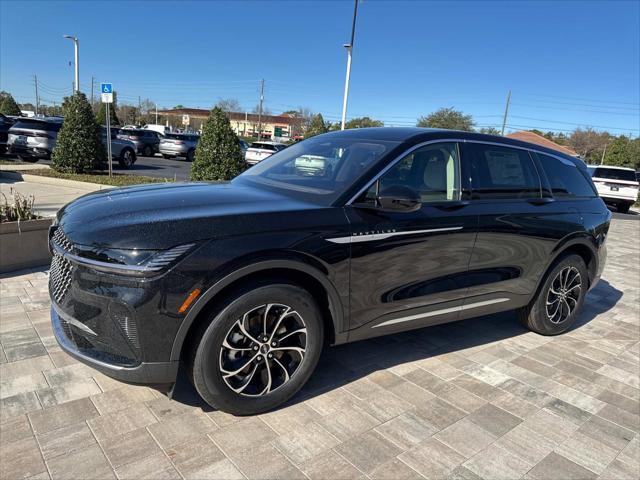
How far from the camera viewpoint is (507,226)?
379 cm

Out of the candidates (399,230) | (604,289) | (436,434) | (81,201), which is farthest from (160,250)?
(604,289)

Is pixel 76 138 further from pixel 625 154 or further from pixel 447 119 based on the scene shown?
pixel 625 154

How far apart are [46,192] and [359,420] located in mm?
10169

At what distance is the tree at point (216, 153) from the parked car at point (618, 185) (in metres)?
16.2

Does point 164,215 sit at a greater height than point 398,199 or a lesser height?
lesser

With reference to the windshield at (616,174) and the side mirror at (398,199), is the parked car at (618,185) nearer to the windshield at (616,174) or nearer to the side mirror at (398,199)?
the windshield at (616,174)

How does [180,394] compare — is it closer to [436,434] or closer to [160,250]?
[160,250]

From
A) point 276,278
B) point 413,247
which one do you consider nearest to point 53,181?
point 276,278

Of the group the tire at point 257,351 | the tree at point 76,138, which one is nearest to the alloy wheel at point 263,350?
the tire at point 257,351

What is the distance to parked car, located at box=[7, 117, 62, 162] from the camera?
16.4 meters

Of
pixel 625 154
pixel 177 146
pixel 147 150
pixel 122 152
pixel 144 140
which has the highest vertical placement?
pixel 625 154

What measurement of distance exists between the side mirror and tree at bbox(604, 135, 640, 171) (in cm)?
5680

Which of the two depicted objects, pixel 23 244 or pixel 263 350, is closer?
pixel 263 350

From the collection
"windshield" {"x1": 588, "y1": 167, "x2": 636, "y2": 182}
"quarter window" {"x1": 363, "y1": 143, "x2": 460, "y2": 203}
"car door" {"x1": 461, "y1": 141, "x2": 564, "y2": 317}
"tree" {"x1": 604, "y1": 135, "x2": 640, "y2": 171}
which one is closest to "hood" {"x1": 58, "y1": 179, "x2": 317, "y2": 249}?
"quarter window" {"x1": 363, "y1": 143, "x2": 460, "y2": 203}
